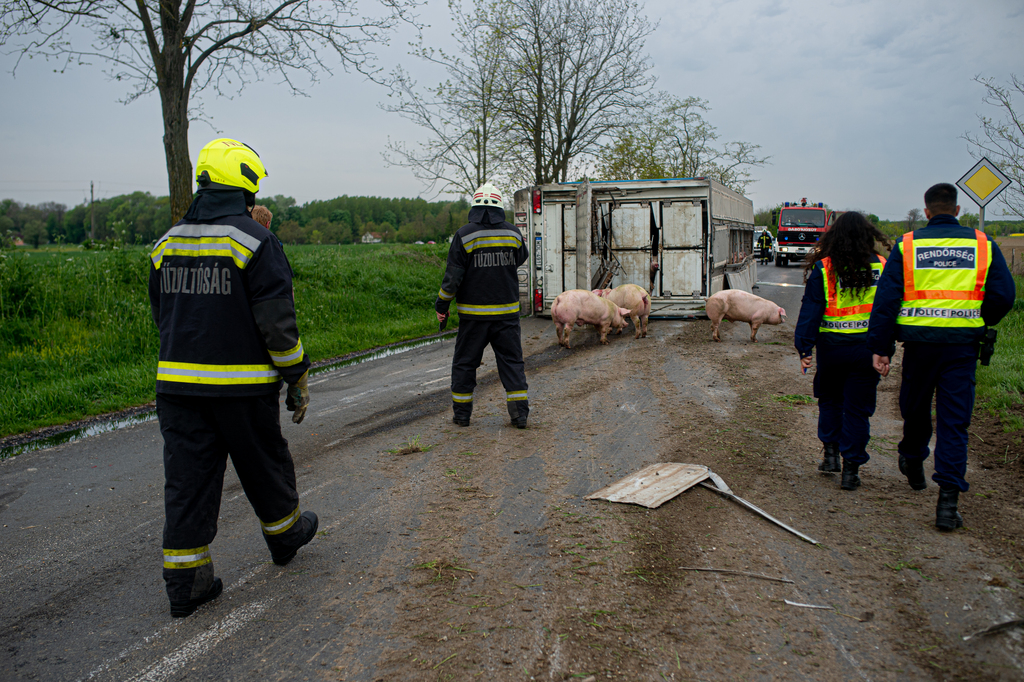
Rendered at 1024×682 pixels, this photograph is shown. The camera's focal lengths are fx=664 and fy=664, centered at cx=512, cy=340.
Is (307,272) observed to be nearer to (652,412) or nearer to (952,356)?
(652,412)

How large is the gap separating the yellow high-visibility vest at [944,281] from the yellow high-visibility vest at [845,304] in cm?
46

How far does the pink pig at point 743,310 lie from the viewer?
1102cm

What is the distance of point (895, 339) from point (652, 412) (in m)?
2.73

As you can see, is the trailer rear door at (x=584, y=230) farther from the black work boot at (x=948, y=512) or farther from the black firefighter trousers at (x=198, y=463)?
the black firefighter trousers at (x=198, y=463)

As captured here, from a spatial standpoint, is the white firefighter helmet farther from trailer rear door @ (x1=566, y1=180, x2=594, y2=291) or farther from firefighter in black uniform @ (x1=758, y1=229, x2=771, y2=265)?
firefighter in black uniform @ (x1=758, y1=229, x2=771, y2=265)

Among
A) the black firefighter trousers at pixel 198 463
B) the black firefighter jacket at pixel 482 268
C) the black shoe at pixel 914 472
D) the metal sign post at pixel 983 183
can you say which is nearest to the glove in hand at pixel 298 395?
the black firefighter trousers at pixel 198 463

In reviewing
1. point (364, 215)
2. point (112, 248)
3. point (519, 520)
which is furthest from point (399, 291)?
point (364, 215)

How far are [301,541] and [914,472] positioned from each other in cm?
408

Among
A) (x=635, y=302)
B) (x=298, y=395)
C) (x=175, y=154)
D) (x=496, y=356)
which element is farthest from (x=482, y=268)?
(x=175, y=154)

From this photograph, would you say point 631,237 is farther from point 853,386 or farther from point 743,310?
point 853,386

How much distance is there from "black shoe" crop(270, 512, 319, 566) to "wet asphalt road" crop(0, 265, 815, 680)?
0.18ft

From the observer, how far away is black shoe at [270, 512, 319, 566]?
3.59m

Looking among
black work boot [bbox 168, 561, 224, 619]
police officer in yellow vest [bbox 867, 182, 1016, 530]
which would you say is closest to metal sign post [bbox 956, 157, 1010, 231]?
police officer in yellow vest [bbox 867, 182, 1016, 530]

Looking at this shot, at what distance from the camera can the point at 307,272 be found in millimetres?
17344
